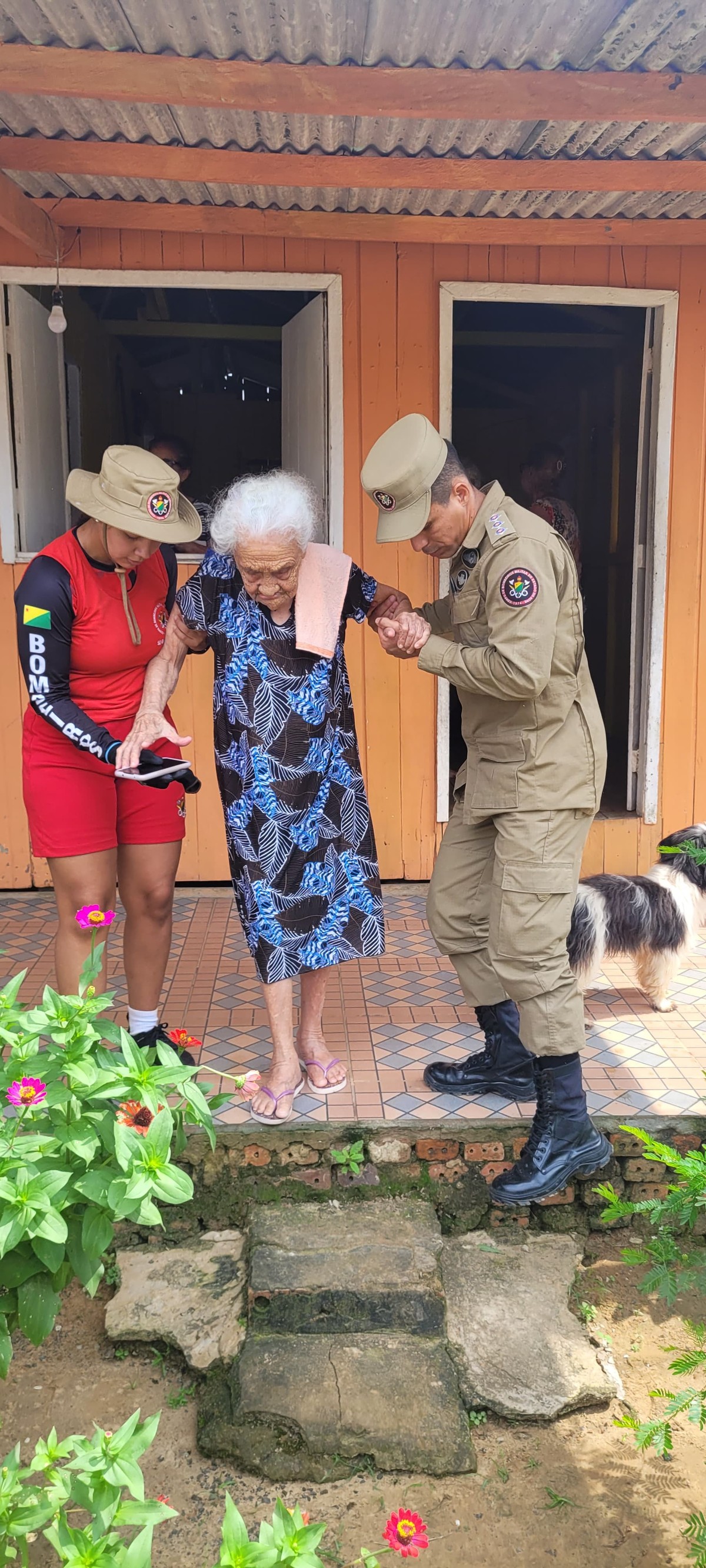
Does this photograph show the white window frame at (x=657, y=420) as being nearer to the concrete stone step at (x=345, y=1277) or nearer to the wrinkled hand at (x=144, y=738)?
the wrinkled hand at (x=144, y=738)

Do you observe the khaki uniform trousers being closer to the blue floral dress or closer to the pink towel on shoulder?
the blue floral dress

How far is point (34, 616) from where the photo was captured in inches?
109

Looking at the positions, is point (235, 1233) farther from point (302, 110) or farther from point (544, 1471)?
point (302, 110)

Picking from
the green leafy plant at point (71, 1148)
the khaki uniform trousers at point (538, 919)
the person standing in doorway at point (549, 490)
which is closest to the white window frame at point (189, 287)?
the person standing in doorway at point (549, 490)

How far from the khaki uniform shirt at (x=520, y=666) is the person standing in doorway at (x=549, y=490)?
9.14 feet

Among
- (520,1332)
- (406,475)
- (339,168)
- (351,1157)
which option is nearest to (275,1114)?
(351,1157)

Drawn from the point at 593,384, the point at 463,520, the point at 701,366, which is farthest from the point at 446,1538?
the point at 593,384

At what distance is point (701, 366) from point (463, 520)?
2.81 m

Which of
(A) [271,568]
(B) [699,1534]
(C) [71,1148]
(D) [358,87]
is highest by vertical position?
(D) [358,87]

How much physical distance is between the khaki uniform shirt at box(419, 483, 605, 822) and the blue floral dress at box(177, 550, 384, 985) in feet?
1.10

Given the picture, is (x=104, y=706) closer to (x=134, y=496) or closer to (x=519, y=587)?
(x=134, y=496)

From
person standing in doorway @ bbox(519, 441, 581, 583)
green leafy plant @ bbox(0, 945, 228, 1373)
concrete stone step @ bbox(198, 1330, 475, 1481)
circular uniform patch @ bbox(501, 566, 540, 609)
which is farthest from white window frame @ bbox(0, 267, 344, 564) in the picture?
concrete stone step @ bbox(198, 1330, 475, 1481)

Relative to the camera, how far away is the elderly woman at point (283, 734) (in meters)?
2.75

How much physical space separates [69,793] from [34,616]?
0.48 metres
